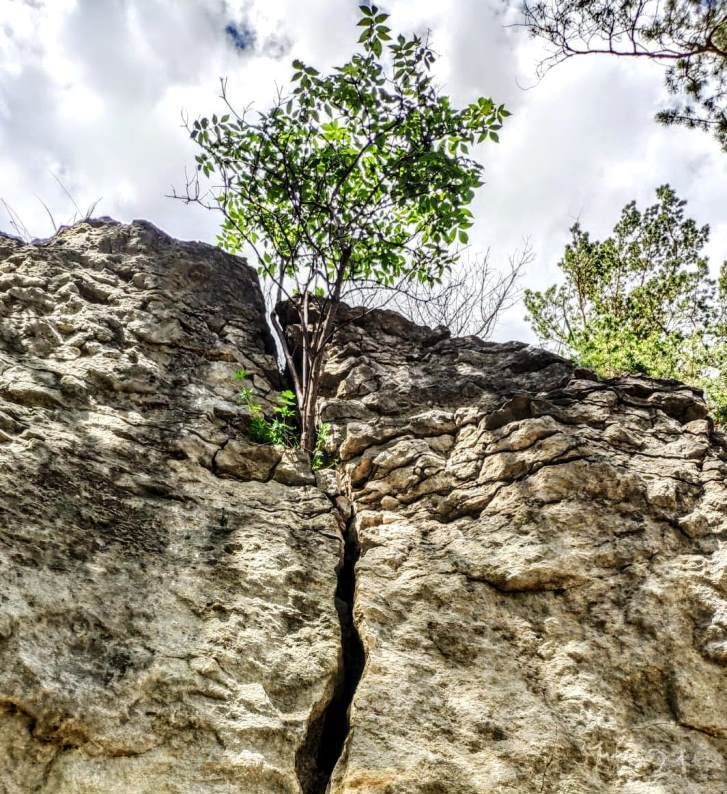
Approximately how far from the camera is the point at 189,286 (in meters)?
7.50

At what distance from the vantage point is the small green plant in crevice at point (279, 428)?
217 inches

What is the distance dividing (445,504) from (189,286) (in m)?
4.64

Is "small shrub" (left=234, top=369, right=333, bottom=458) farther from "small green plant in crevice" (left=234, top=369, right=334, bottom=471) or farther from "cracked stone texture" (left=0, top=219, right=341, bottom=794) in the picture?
"cracked stone texture" (left=0, top=219, right=341, bottom=794)

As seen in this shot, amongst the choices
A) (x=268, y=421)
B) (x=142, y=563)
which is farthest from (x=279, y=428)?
(x=142, y=563)

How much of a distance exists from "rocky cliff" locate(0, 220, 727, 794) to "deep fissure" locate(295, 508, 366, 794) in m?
0.02

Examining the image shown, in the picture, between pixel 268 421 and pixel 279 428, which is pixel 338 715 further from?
pixel 268 421

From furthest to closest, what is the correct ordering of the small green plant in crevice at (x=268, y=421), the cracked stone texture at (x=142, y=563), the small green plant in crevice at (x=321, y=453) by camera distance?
the small green plant in crevice at (x=321, y=453) → the small green plant in crevice at (x=268, y=421) → the cracked stone texture at (x=142, y=563)

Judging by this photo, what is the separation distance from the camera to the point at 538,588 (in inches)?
162

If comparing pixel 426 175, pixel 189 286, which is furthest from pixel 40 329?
pixel 426 175

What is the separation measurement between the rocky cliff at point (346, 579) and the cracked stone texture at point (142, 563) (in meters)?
0.01

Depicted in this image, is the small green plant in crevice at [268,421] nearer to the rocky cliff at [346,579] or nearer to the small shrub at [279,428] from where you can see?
the small shrub at [279,428]

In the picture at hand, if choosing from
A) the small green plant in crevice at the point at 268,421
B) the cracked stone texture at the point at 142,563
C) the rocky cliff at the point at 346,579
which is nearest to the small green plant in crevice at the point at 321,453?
the rocky cliff at the point at 346,579

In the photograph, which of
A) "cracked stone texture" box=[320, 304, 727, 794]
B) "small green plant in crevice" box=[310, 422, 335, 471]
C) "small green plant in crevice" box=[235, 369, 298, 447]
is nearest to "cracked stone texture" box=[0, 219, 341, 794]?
"small green plant in crevice" box=[235, 369, 298, 447]

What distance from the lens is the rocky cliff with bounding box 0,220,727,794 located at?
9.64ft
